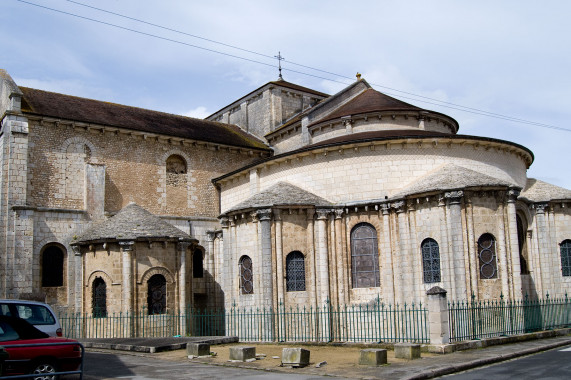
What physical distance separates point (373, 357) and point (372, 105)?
15.7 metres

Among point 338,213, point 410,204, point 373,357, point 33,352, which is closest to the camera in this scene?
point 33,352

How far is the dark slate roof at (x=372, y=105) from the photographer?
25861 mm

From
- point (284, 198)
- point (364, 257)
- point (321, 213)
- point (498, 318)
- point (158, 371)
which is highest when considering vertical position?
point (284, 198)

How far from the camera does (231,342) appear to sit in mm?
19812

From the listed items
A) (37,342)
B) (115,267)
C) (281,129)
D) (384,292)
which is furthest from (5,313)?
(281,129)

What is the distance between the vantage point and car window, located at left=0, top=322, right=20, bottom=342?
10250 mm

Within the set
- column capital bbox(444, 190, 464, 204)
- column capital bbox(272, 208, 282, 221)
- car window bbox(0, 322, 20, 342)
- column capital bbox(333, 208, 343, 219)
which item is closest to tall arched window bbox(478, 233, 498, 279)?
column capital bbox(444, 190, 464, 204)

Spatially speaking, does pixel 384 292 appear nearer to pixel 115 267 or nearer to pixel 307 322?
pixel 307 322

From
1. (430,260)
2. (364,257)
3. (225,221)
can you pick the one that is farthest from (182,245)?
(430,260)

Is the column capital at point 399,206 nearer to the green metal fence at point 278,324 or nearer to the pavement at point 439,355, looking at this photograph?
the green metal fence at point 278,324

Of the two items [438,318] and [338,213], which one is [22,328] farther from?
[338,213]

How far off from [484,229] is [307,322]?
7.37m

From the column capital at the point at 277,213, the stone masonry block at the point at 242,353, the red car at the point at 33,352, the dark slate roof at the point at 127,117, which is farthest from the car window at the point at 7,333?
the dark slate roof at the point at 127,117

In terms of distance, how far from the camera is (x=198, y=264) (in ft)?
94.6
